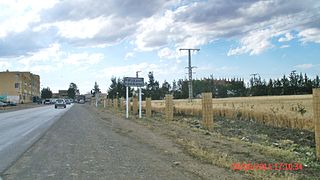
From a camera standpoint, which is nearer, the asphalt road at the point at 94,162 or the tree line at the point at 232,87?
the asphalt road at the point at 94,162

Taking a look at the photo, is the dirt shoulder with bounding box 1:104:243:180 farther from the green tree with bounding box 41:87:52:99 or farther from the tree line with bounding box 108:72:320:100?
the green tree with bounding box 41:87:52:99

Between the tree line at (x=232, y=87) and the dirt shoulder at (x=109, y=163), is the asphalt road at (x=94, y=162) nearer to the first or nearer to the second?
the dirt shoulder at (x=109, y=163)

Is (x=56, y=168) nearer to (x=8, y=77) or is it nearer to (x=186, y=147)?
(x=186, y=147)

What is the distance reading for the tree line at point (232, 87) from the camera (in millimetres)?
114000

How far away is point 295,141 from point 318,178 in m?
7.57

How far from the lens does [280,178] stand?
25.5 ft

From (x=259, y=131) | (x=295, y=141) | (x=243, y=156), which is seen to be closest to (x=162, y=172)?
(x=243, y=156)
